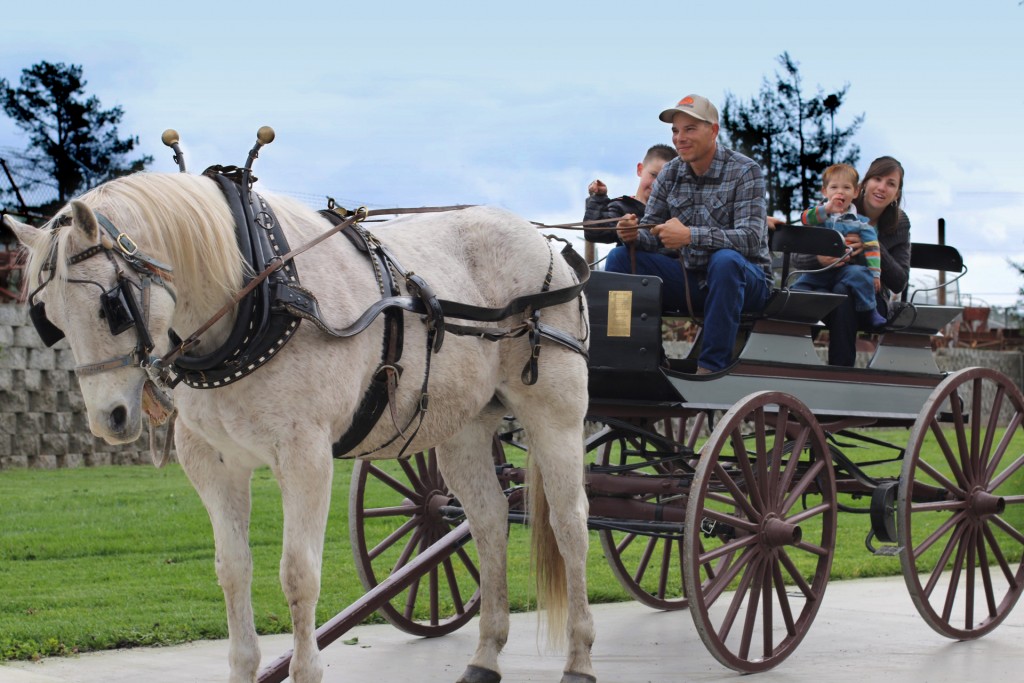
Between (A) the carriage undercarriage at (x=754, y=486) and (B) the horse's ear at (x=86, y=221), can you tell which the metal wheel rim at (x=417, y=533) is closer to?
(A) the carriage undercarriage at (x=754, y=486)

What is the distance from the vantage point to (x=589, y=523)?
5.18 m

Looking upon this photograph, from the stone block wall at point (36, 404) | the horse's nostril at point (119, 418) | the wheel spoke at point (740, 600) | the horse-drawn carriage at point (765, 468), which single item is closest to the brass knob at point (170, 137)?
the horse's nostril at point (119, 418)

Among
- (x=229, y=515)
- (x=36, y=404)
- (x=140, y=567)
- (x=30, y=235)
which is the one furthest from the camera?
(x=36, y=404)

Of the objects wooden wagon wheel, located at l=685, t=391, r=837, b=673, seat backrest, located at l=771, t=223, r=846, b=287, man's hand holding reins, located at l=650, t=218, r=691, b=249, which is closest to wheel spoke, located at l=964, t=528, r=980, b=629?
wooden wagon wheel, located at l=685, t=391, r=837, b=673

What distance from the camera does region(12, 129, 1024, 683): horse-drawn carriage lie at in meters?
3.60

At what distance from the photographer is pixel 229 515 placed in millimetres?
3957

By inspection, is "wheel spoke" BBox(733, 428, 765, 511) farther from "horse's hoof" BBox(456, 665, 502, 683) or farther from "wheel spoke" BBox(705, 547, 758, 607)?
"horse's hoof" BBox(456, 665, 502, 683)

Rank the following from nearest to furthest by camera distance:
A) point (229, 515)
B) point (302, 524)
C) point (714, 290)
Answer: point (302, 524), point (229, 515), point (714, 290)

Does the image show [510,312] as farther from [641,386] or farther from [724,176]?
[724,176]

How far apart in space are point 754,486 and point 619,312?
0.94m

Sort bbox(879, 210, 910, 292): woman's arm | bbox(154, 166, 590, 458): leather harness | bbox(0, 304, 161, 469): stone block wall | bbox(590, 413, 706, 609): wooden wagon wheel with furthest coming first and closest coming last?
bbox(0, 304, 161, 469): stone block wall → bbox(879, 210, 910, 292): woman's arm → bbox(590, 413, 706, 609): wooden wagon wheel → bbox(154, 166, 590, 458): leather harness

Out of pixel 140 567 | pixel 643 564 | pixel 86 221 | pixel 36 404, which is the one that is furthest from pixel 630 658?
pixel 36 404

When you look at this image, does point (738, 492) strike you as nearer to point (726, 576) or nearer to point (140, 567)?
point (726, 576)

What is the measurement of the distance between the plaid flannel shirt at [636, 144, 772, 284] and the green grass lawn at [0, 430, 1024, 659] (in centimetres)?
177
